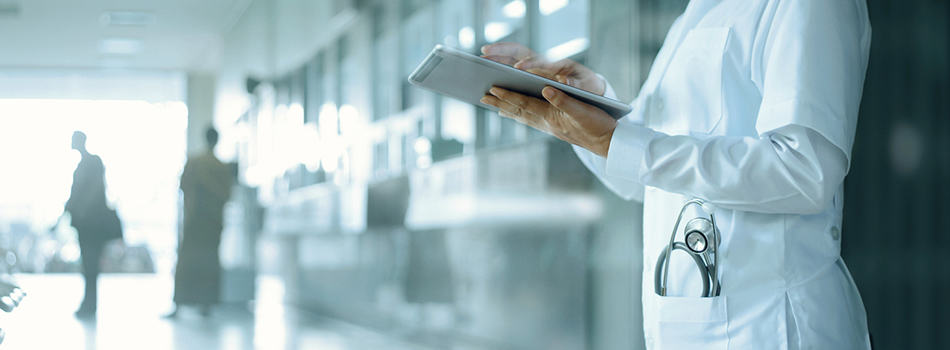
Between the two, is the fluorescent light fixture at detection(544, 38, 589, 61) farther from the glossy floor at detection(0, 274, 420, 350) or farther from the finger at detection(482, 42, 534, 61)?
the finger at detection(482, 42, 534, 61)

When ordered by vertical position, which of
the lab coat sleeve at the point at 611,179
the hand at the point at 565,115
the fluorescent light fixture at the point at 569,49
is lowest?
the lab coat sleeve at the point at 611,179

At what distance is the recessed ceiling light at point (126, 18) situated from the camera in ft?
8.97

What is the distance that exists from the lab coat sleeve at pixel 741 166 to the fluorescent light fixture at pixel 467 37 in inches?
110

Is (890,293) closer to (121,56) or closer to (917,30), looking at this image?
(917,30)

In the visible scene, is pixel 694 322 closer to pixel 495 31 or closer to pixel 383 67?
pixel 383 67

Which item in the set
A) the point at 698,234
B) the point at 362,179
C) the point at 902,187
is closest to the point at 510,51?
the point at 698,234

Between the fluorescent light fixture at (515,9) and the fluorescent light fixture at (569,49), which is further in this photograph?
the fluorescent light fixture at (515,9)

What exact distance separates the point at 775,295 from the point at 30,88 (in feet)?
7.23

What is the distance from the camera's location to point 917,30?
2.77 m

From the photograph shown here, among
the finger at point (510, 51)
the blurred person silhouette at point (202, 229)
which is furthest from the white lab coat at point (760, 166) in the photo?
the blurred person silhouette at point (202, 229)

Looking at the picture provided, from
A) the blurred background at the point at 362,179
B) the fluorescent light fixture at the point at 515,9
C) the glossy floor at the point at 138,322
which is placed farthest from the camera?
the fluorescent light fixture at the point at 515,9

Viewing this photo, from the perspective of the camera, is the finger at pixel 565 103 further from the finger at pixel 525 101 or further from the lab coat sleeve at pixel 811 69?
the lab coat sleeve at pixel 811 69

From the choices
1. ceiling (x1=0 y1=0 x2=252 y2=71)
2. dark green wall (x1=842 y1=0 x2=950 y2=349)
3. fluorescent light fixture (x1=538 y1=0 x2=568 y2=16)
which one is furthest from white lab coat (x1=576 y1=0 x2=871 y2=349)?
fluorescent light fixture (x1=538 y1=0 x2=568 y2=16)

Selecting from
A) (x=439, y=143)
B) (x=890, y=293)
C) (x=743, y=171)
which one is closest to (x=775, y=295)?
(x=743, y=171)
